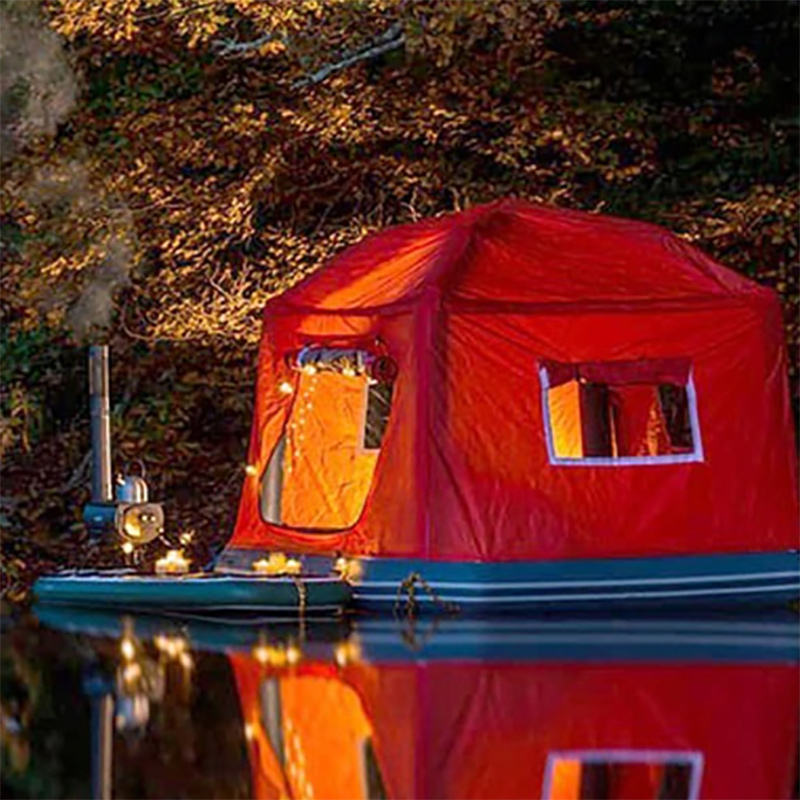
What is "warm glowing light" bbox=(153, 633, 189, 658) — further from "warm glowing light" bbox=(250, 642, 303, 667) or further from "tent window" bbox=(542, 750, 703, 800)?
"tent window" bbox=(542, 750, 703, 800)

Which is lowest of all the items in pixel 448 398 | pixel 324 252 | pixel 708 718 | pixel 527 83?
pixel 708 718

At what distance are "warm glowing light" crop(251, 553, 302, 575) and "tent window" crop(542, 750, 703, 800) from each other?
454 cm

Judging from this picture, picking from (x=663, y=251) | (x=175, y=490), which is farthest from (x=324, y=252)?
(x=663, y=251)

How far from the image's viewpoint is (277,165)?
1546cm

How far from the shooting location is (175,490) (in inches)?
610

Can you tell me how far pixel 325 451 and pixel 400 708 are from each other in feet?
15.2

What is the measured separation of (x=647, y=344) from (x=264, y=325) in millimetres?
2017

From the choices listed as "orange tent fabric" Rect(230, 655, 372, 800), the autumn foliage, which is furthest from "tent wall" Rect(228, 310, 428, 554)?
the autumn foliage

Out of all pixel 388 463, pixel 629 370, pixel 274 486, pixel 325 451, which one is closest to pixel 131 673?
pixel 388 463

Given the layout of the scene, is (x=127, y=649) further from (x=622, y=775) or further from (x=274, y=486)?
(x=622, y=775)

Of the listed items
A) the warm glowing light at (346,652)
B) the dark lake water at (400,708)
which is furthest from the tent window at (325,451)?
the warm glowing light at (346,652)

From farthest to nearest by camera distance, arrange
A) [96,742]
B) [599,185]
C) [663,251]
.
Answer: [599,185], [663,251], [96,742]

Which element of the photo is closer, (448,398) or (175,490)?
(448,398)

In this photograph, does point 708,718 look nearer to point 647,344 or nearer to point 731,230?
point 647,344
